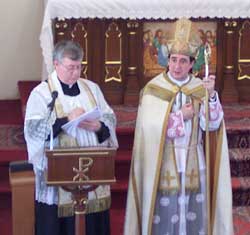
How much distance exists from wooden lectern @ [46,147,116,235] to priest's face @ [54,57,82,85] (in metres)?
0.49

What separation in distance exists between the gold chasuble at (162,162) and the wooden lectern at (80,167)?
61 cm

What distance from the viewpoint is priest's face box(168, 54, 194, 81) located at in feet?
16.3

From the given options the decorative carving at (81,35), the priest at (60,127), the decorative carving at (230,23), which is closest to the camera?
the priest at (60,127)

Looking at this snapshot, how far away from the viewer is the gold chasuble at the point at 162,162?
5.14 meters

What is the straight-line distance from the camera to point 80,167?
460 cm

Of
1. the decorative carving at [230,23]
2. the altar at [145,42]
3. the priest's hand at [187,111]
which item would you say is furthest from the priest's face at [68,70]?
the decorative carving at [230,23]

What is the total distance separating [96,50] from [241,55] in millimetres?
1464

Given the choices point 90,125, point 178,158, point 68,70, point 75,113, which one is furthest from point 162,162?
point 68,70

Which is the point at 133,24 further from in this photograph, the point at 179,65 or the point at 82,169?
the point at 82,169

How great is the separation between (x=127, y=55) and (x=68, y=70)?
3.15 meters

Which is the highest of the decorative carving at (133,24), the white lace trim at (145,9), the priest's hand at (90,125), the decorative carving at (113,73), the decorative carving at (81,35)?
the white lace trim at (145,9)

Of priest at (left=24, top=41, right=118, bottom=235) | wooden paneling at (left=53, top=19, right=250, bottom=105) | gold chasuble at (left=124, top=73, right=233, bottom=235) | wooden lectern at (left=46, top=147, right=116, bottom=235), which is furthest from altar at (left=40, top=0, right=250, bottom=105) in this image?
wooden lectern at (left=46, top=147, right=116, bottom=235)

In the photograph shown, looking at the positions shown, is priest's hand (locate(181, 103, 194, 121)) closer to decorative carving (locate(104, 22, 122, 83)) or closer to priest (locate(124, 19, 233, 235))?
priest (locate(124, 19, 233, 235))

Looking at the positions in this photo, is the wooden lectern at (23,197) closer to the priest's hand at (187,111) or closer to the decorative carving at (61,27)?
the priest's hand at (187,111)
